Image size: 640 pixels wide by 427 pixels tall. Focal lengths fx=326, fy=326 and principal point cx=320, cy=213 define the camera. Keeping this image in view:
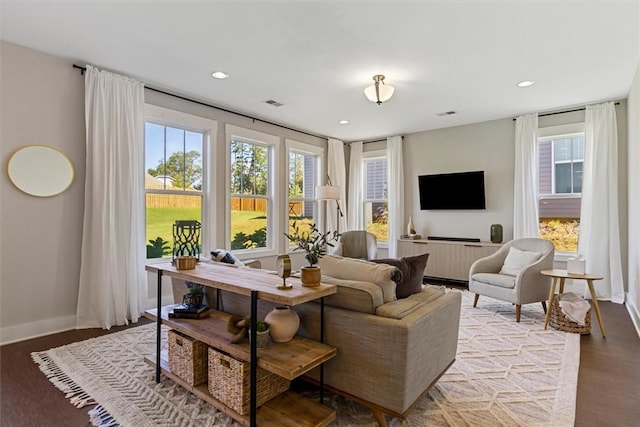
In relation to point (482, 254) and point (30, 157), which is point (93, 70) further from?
point (482, 254)

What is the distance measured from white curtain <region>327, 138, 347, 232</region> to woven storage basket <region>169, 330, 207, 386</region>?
464 centimetres

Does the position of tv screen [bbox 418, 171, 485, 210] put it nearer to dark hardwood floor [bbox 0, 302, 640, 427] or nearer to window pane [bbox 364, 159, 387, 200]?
window pane [bbox 364, 159, 387, 200]

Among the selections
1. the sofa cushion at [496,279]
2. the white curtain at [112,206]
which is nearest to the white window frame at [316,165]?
the white curtain at [112,206]

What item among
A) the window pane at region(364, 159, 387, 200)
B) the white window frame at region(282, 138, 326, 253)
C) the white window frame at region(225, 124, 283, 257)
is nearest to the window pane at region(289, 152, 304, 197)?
the white window frame at region(282, 138, 326, 253)

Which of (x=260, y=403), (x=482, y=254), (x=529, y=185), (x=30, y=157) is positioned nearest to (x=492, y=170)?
(x=529, y=185)

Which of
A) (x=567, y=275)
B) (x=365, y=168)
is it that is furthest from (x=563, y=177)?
(x=365, y=168)

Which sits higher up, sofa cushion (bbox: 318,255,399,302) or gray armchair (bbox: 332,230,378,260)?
sofa cushion (bbox: 318,255,399,302)

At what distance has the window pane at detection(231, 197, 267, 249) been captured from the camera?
5.00m

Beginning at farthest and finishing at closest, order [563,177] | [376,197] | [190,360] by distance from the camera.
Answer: [376,197] < [563,177] < [190,360]

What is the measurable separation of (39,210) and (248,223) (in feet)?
8.55

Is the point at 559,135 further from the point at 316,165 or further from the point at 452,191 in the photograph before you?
the point at 316,165

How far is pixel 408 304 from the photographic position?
194cm

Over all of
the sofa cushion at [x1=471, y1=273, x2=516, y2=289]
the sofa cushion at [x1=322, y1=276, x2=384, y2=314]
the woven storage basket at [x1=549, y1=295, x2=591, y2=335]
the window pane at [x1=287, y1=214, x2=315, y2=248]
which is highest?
the window pane at [x1=287, y1=214, x2=315, y2=248]

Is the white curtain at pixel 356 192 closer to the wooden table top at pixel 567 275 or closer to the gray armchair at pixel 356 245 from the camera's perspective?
the gray armchair at pixel 356 245
